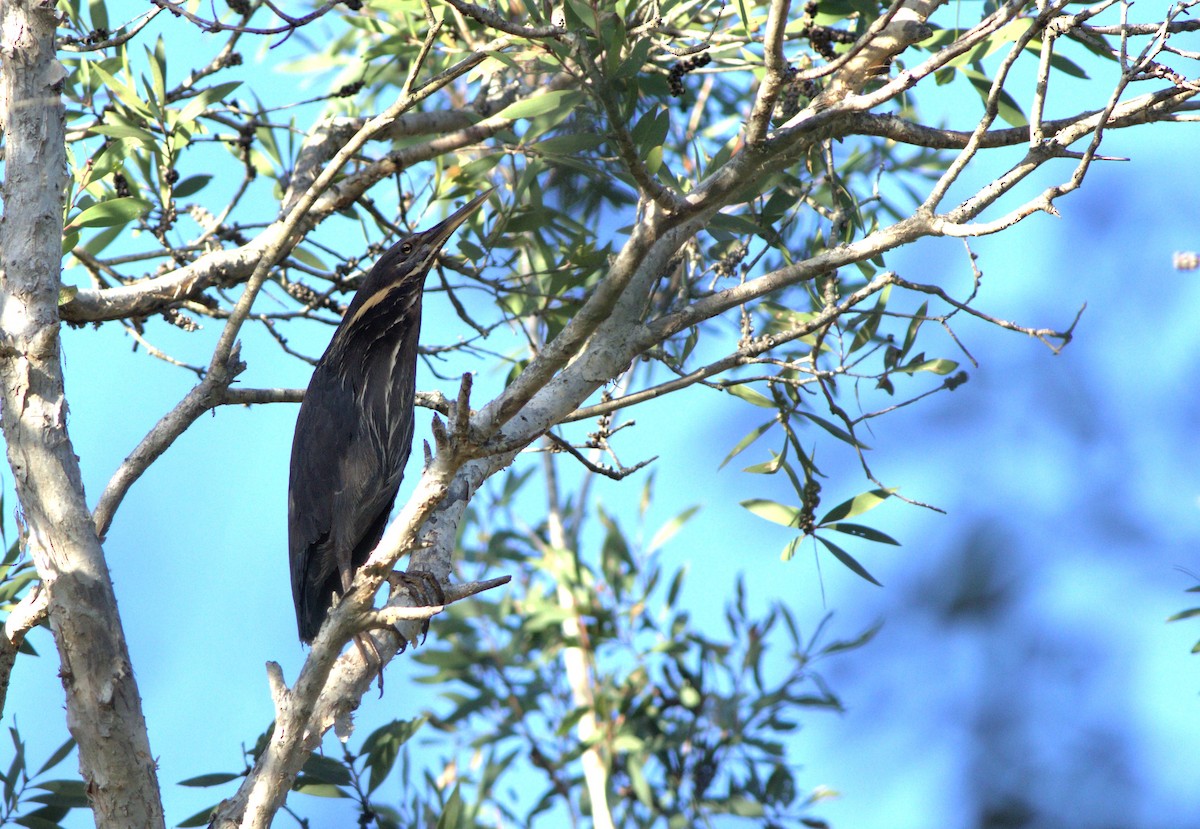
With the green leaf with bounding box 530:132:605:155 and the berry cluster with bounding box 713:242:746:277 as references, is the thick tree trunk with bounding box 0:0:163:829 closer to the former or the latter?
the green leaf with bounding box 530:132:605:155

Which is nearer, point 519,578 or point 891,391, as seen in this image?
point 891,391

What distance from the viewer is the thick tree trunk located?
2.22m

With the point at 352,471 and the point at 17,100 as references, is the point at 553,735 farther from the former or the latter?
the point at 17,100

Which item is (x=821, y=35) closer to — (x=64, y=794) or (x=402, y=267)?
(x=402, y=267)

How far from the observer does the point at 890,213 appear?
4535 mm

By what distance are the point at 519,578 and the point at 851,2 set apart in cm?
379

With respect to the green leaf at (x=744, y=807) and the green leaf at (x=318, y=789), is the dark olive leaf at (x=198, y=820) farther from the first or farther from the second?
the green leaf at (x=744, y=807)

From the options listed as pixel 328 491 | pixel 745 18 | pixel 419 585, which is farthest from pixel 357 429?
pixel 745 18

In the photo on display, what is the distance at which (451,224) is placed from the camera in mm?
3754

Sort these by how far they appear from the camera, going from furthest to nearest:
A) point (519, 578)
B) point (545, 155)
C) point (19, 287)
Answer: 1. point (519, 578)
2. point (545, 155)
3. point (19, 287)

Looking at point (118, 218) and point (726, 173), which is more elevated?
point (118, 218)

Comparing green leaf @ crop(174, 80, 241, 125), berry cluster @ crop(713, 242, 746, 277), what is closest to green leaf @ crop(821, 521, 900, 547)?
berry cluster @ crop(713, 242, 746, 277)

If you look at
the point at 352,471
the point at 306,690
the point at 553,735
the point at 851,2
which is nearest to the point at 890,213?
the point at 851,2

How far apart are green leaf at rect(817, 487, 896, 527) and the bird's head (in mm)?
1612
